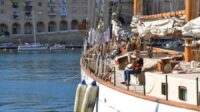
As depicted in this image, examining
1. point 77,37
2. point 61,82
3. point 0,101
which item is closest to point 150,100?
point 0,101

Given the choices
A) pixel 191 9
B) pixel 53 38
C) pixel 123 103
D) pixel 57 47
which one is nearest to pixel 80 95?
pixel 123 103

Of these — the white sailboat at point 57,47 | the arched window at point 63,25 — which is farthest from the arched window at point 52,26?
the white sailboat at point 57,47

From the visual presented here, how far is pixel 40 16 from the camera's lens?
151 meters

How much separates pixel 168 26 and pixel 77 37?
414 feet

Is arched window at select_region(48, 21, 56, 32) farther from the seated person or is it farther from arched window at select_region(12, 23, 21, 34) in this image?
the seated person

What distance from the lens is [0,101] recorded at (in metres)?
35.0

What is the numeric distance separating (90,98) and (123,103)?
2.28 metres

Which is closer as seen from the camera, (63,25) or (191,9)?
(191,9)

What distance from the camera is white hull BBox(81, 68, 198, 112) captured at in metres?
14.4

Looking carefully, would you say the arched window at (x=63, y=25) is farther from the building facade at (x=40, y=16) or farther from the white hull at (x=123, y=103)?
the white hull at (x=123, y=103)

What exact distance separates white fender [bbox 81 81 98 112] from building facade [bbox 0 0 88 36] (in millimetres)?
126619

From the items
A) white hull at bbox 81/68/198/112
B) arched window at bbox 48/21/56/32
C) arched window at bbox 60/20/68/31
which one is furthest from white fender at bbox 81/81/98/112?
arched window at bbox 60/20/68/31

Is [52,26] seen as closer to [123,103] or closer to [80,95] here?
[80,95]

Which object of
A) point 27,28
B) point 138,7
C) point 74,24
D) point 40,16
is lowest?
point 27,28
